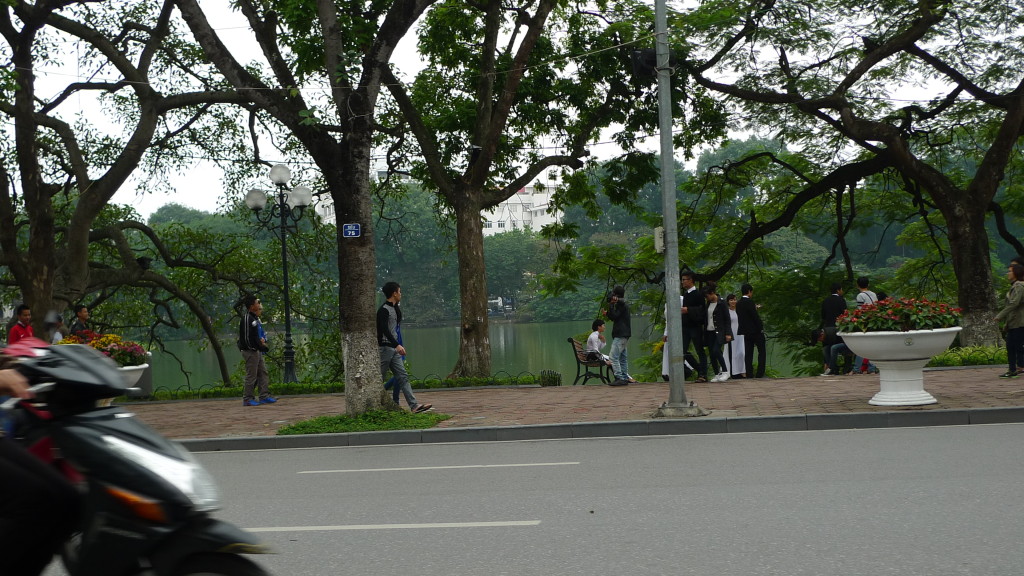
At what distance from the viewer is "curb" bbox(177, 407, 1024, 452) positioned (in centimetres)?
1120

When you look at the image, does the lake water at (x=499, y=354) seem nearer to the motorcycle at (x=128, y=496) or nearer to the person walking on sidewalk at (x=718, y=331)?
the person walking on sidewalk at (x=718, y=331)

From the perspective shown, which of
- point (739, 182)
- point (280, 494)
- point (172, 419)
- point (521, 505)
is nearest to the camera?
point (521, 505)

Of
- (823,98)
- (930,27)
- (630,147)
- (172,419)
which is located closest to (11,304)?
(172,419)

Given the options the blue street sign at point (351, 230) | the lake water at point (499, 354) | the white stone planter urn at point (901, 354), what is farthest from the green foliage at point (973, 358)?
the blue street sign at point (351, 230)

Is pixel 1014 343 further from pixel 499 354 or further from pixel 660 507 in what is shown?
pixel 499 354

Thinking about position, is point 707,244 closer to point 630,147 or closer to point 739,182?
point 739,182

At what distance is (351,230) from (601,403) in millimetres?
4395

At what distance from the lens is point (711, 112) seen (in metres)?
24.7

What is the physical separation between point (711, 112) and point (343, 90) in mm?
13384

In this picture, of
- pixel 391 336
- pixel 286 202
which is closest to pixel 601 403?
pixel 391 336

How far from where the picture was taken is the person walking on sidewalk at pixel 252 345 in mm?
16906

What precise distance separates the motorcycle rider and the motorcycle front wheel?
53cm

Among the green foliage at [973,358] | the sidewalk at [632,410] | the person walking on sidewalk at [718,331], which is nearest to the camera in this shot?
the sidewalk at [632,410]

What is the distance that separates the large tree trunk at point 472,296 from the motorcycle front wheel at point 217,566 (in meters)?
18.0
